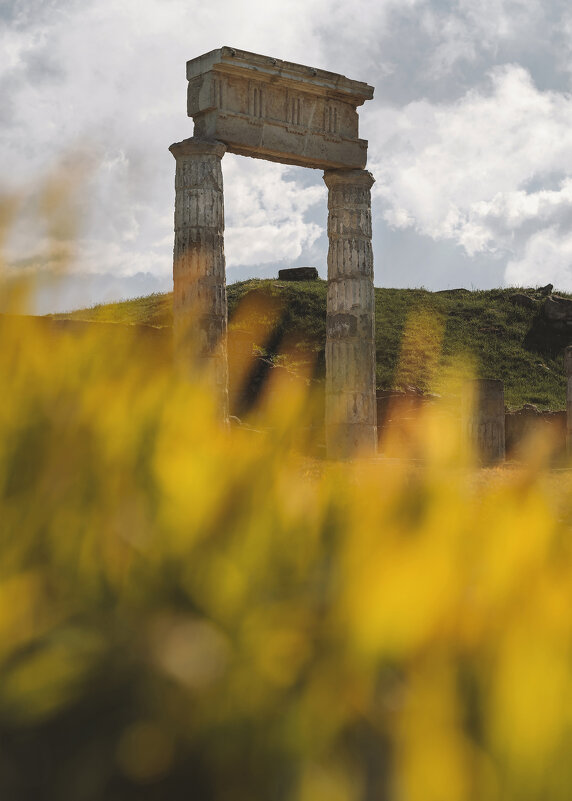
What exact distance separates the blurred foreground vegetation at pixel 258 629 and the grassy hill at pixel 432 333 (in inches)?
1040

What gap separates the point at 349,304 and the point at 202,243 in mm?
3199

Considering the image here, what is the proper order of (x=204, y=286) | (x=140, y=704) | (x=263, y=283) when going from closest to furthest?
(x=140, y=704) → (x=204, y=286) → (x=263, y=283)

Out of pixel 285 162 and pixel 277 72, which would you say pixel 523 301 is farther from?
pixel 277 72

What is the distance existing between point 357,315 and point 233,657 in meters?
15.6

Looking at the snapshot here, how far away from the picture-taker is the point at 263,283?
122ft

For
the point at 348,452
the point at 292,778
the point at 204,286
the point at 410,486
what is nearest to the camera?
the point at 292,778

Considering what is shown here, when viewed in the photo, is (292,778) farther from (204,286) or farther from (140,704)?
(204,286)

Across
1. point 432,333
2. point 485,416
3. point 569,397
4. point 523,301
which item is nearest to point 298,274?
point 432,333

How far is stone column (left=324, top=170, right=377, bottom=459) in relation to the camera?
16438mm

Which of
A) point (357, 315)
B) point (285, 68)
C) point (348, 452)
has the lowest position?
point (348, 452)

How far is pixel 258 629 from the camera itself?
111cm

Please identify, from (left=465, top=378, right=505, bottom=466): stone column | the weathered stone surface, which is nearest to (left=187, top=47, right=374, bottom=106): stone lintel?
the weathered stone surface

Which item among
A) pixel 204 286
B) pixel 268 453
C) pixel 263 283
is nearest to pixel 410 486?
pixel 268 453

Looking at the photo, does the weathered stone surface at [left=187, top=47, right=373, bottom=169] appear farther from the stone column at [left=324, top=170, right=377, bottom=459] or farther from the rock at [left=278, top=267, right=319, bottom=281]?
the rock at [left=278, top=267, right=319, bottom=281]
